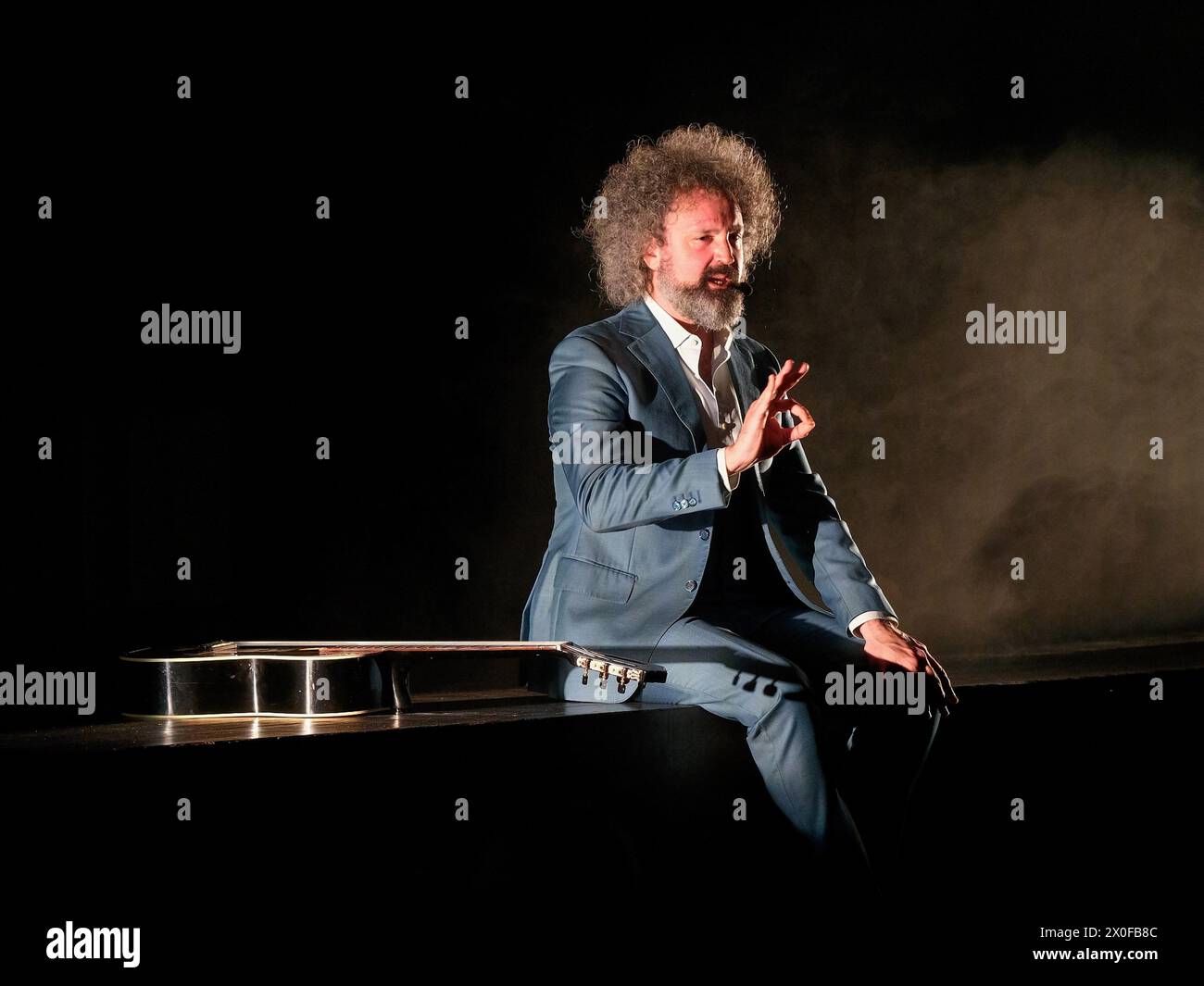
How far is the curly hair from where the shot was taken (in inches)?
127

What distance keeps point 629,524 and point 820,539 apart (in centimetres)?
51

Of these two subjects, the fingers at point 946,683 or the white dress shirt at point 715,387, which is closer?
the fingers at point 946,683

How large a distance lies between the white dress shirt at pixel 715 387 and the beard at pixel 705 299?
0.04 meters

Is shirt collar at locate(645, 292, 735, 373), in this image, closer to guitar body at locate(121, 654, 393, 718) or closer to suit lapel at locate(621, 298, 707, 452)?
suit lapel at locate(621, 298, 707, 452)

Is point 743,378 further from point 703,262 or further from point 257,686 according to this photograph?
point 257,686

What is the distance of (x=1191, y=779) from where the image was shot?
3639 mm

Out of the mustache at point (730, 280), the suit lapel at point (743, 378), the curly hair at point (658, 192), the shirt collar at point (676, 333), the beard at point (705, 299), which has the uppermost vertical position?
the curly hair at point (658, 192)

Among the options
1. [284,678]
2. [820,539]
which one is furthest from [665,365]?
[284,678]

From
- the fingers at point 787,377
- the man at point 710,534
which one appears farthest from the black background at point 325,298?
the fingers at point 787,377

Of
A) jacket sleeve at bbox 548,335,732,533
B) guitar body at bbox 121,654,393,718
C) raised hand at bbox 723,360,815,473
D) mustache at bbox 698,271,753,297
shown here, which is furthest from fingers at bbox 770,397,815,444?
guitar body at bbox 121,654,393,718

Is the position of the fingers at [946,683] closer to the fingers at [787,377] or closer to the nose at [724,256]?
the fingers at [787,377]

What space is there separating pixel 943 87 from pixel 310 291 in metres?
2.21

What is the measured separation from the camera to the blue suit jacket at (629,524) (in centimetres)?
290
